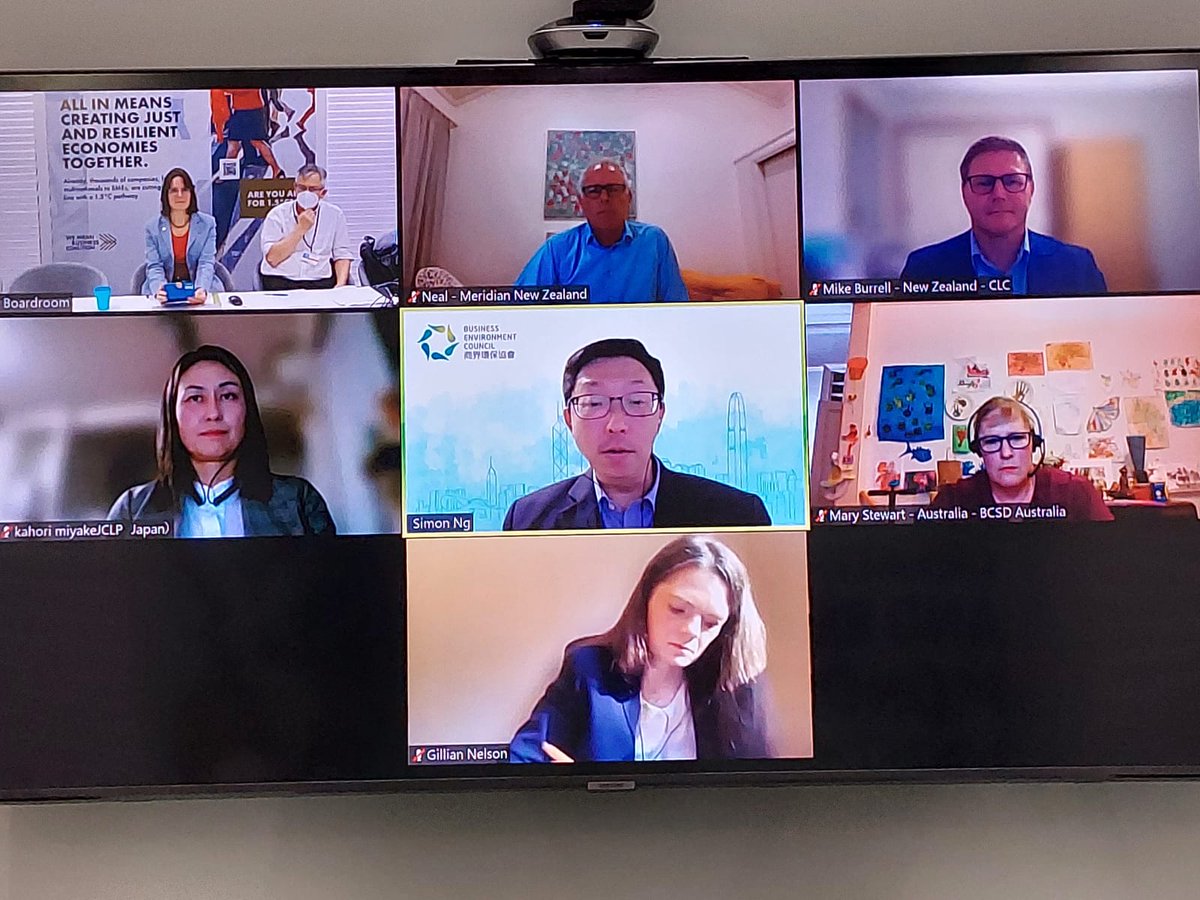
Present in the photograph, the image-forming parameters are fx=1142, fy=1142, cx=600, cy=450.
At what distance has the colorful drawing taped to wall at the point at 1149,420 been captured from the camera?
1551 millimetres

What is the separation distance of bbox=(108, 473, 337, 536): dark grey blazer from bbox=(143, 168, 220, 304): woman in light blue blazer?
0.27 m

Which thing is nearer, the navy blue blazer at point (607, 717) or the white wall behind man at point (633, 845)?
the navy blue blazer at point (607, 717)

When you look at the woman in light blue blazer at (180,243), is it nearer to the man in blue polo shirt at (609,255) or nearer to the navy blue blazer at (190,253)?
the navy blue blazer at (190,253)

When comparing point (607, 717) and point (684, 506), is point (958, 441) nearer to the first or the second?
point (684, 506)

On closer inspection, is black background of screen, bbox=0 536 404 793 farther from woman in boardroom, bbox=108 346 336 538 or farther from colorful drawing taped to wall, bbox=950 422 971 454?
colorful drawing taped to wall, bbox=950 422 971 454

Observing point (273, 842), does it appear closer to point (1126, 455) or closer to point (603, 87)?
point (603, 87)

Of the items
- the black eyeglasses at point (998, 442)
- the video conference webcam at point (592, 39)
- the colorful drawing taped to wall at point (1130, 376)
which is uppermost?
the video conference webcam at point (592, 39)

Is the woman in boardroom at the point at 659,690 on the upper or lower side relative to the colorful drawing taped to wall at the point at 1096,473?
lower

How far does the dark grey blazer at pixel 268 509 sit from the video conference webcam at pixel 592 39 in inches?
27.3

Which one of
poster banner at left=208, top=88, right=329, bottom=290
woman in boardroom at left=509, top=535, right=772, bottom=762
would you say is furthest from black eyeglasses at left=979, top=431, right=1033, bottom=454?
poster banner at left=208, top=88, right=329, bottom=290

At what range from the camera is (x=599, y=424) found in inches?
61.1

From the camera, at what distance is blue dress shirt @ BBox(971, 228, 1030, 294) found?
156cm

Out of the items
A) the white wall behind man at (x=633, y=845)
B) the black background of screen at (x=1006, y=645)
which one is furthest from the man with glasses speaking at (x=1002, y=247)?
the white wall behind man at (x=633, y=845)

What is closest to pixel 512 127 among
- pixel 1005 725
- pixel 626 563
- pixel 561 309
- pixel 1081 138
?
pixel 561 309
